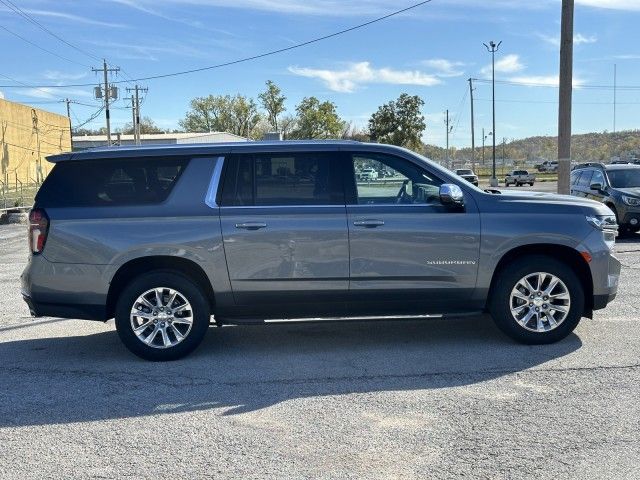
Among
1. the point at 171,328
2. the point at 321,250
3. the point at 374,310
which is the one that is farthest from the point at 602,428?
the point at 171,328

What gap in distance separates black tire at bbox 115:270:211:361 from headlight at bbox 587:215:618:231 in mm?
3651

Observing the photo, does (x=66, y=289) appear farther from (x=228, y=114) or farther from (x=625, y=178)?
(x=228, y=114)

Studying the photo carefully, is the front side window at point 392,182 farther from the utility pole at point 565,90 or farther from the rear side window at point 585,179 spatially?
the rear side window at point 585,179

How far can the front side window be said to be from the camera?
5723mm

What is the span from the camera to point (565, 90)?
42.1 ft

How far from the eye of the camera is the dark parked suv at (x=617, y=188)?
44.3 ft

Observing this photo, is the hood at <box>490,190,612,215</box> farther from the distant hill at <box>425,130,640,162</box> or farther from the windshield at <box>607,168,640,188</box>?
the distant hill at <box>425,130,640,162</box>

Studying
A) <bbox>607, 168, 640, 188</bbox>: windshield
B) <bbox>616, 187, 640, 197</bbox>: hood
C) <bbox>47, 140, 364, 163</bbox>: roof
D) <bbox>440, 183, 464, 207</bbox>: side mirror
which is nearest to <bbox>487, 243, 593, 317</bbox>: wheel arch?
<bbox>440, 183, 464, 207</bbox>: side mirror

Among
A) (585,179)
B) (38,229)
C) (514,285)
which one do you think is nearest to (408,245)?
(514,285)

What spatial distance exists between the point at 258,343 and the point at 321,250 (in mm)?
1333

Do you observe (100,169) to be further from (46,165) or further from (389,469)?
(46,165)

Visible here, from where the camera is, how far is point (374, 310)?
226 inches

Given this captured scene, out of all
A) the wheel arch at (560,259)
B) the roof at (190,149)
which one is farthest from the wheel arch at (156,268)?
the wheel arch at (560,259)

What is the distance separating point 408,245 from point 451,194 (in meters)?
0.59
